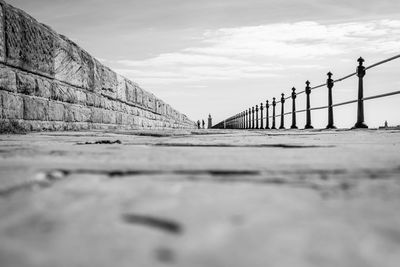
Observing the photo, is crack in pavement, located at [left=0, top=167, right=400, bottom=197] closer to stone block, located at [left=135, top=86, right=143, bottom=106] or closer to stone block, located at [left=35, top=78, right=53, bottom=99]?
stone block, located at [left=35, top=78, right=53, bottom=99]

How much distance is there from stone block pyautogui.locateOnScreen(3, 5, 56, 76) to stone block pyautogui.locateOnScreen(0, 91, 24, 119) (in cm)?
32

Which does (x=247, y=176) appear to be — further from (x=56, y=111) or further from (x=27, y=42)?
(x=56, y=111)

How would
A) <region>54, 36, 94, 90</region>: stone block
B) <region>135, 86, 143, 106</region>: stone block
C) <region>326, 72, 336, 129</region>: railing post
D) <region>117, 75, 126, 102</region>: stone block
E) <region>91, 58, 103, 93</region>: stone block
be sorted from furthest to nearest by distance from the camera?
1. <region>135, 86, 143, 106</region>: stone block
2. <region>326, 72, 336, 129</region>: railing post
3. <region>117, 75, 126, 102</region>: stone block
4. <region>91, 58, 103, 93</region>: stone block
5. <region>54, 36, 94, 90</region>: stone block

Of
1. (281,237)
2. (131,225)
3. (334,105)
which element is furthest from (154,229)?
(334,105)

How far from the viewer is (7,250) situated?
360mm

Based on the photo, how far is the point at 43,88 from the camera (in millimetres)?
3809

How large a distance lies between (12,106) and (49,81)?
780 millimetres

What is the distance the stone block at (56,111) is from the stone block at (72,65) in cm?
32

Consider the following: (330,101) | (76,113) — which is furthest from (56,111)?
(330,101)

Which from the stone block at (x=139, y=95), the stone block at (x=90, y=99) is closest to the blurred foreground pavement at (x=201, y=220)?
the stone block at (x=90, y=99)

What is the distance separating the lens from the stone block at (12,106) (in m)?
3.15

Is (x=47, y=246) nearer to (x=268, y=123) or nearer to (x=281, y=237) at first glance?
(x=281, y=237)

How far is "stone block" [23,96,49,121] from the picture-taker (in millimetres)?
3520

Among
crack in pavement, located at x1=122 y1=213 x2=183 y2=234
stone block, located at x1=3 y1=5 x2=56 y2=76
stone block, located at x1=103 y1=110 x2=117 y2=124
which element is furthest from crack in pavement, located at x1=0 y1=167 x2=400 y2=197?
stone block, located at x1=103 y1=110 x2=117 y2=124
